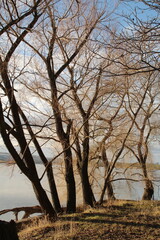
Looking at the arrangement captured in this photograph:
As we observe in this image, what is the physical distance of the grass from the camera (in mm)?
4477

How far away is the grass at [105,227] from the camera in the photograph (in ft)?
14.7

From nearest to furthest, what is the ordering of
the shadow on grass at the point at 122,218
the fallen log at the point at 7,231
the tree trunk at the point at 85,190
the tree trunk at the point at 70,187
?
the fallen log at the point at 7,231 → the shadow on grass at the point at 122,218 → the tree trunk at the point at 70,187 → the tree trunk at the point at 85,190

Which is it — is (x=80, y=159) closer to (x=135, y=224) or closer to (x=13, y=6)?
(x=135, y=224)

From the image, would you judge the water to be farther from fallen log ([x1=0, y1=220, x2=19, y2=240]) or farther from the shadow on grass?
fallen log ([x1=0, y1=220, x2=19, y2=240])

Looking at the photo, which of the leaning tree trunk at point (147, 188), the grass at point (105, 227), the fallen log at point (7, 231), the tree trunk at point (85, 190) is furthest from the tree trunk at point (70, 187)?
the fallen log at point (7, 231)

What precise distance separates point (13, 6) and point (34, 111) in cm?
386

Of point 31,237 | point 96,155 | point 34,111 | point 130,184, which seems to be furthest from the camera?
point 130,184

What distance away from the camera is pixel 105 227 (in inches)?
197

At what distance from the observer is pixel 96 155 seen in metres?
10.6

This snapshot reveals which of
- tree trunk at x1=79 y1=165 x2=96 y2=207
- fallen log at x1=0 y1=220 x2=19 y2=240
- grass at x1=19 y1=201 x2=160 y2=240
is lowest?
grass at x1=19 y1=201 x2=160 y2=240

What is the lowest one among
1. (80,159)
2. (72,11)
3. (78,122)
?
(80,159)

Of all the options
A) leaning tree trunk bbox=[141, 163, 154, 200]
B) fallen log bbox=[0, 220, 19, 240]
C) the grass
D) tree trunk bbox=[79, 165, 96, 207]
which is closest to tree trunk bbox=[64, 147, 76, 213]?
tree trunk bbox=[79, 165, 96, 207]

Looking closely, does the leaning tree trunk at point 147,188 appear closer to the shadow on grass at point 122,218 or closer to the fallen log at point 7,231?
the shadow on grass at point 122,218

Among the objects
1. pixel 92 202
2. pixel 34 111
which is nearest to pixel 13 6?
pixel 34 111
